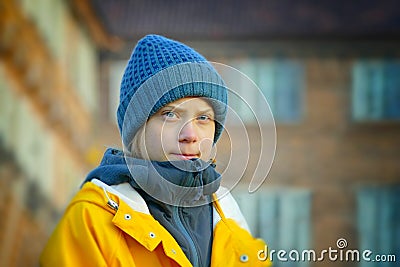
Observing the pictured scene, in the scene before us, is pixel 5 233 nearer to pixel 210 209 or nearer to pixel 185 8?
pixel 185 8

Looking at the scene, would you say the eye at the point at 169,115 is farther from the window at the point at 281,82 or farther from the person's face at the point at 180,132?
the window at the point at 281,82

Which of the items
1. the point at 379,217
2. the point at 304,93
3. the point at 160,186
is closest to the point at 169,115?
the point at 160,186

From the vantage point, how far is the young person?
2393mm

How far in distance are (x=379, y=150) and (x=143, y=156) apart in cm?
1547

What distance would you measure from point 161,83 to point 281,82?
15.4 meters

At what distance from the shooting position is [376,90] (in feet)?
58.5

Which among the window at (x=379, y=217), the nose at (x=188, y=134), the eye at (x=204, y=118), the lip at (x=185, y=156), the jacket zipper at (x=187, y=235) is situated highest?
the eye at (x=204, y=118)

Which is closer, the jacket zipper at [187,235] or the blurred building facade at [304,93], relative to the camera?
the jacket zipper at [187,235]

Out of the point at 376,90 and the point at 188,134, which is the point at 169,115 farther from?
the point at 376,90

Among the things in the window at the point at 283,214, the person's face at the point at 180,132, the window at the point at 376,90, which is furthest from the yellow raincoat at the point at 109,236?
the window at the point at 376,90

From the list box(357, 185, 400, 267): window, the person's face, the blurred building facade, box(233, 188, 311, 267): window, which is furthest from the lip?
box(357, 185, 400, 267): window

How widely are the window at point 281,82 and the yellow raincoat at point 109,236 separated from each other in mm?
15006

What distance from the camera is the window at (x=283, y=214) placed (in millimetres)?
17297

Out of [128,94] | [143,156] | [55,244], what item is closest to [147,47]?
[128,94]
